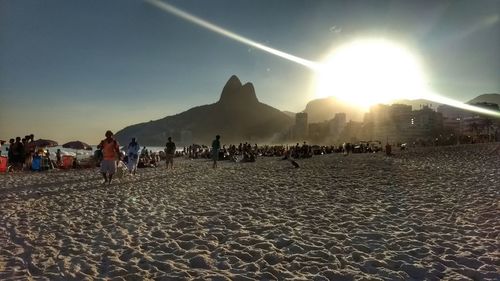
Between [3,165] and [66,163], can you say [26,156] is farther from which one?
[66,163]

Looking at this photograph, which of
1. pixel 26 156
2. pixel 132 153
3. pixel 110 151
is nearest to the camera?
pixel 110 151

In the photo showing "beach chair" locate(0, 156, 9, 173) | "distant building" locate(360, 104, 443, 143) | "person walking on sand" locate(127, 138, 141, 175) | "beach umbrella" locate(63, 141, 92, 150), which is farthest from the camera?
"distant building" locate(360, 104, 443, 143)

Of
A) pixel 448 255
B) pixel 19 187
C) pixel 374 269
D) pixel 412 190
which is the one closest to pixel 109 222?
pixel 374 269

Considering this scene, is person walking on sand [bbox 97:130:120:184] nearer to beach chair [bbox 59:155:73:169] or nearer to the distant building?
beach chair [bbox 59:155:73:169]

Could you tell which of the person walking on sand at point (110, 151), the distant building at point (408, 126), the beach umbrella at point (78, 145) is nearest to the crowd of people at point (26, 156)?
the person walking on sand at point (110, 151)

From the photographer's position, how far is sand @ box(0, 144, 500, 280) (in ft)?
16.7

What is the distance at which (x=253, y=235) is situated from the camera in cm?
689

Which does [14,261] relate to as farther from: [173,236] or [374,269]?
[374,269]

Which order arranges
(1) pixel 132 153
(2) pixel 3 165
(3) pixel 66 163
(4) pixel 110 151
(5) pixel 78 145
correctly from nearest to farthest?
(4) pixel 110 151
(1) pixel 132 153
(2) pixel 3 165
(3) pixel 66 163
(5) pixel 78 145

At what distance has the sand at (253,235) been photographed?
5.10m

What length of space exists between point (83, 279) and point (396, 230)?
17.8ft

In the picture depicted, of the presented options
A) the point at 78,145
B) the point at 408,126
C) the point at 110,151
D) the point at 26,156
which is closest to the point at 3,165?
the point at 26,156

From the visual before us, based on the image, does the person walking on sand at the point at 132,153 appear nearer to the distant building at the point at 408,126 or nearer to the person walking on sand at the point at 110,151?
the person walking on sand at the point at 110,151

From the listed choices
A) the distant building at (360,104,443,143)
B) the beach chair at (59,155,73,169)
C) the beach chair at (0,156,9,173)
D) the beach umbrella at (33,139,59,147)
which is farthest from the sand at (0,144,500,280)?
the distant building at (360,104,443,143)
